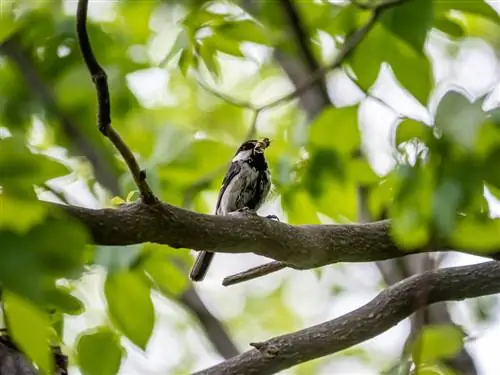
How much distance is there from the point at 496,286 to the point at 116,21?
2.33 m

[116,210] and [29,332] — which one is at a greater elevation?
[116,210]

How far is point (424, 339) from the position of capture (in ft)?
3.88

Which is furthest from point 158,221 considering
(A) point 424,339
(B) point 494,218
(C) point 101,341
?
(B) point 494,218

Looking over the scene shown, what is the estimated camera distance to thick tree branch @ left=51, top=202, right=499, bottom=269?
4.13ft

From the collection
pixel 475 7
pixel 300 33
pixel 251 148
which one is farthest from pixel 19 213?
pixel 300 33

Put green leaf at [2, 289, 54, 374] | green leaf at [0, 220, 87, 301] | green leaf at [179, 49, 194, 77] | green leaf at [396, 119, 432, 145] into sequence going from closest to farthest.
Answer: green leaf at [0, 220, 87, 301] < green leaf at [2, 289, 54, 374] < green leaf at [396, 119, 432, 145] < green leaf at [179, 49, 194, 77]

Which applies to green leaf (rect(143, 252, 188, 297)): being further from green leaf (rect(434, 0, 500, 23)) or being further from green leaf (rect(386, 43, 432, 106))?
green leaf (rect(434, 0, 500, 23))

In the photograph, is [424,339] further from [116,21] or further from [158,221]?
[116,21]

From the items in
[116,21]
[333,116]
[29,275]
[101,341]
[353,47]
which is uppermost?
[116,21]

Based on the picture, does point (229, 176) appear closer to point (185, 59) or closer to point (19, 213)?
point (185, 59)

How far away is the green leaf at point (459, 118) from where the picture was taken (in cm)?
103

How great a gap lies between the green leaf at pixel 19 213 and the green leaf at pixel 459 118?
571 millimetres

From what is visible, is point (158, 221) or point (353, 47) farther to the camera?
point (353, 47)

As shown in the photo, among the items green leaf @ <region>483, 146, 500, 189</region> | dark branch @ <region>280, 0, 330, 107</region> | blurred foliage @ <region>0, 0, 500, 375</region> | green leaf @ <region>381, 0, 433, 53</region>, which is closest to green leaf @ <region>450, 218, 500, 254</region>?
blurred foliage @ <region>0, 0, 500, 375</region>
